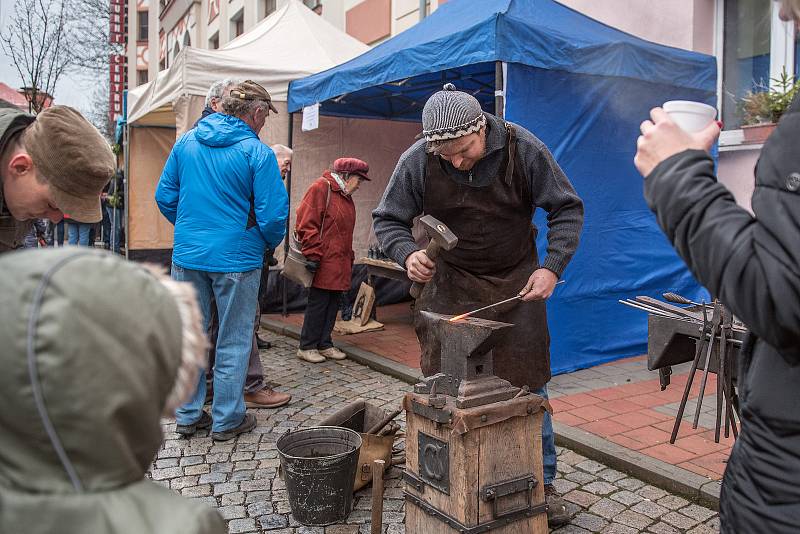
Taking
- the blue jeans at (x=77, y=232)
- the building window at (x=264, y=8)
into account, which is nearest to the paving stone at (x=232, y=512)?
the blue jeans at (x=77, y=232)

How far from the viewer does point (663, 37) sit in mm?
7105

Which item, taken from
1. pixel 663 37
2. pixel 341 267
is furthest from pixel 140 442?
pixel 663 37

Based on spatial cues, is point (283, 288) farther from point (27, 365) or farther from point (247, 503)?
point (27, 365)

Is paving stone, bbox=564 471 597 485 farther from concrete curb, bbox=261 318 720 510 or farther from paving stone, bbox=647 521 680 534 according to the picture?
paving stone, bbox=647 521 680 534

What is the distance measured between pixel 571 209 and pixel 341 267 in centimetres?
348

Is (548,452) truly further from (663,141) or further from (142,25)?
(142,25)

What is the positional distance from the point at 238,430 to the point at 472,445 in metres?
2.29

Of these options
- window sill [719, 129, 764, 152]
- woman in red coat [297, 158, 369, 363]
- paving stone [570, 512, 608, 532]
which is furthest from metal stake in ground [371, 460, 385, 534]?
window sill [719, 129, 764, 152]

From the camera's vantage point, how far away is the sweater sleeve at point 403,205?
3336 millimetres

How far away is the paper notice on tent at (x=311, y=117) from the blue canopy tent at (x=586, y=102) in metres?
0.75

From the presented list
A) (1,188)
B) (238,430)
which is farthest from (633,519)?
(1,188)

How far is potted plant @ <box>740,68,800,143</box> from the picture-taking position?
230 inches

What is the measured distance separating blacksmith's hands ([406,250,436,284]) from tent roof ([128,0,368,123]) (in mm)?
5055

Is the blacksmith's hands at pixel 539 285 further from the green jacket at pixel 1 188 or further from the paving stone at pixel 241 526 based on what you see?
the green jacket at pixel 1 188
